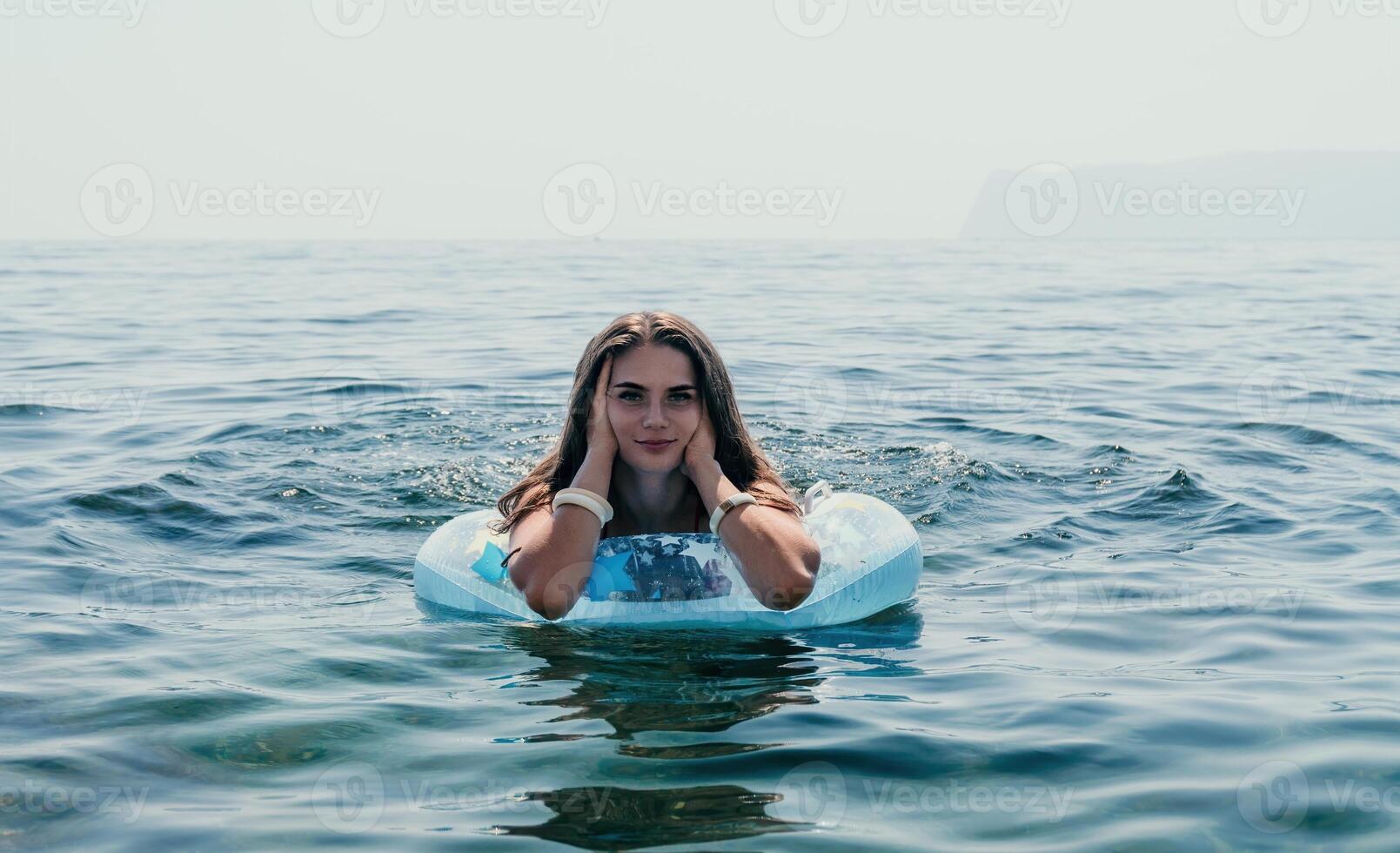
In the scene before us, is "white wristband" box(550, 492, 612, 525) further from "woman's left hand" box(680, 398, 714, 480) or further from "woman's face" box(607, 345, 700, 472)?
"woman's left hand" box(680, 398, 714, 480)

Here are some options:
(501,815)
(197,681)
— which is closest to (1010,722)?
(501,815)

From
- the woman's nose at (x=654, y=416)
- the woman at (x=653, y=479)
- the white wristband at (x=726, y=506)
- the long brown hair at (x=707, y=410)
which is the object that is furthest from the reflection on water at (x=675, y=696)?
the woman's nose at (x=654, y=416)

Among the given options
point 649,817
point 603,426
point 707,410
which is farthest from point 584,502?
point 649,817

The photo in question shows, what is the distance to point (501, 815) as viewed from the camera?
3582mm

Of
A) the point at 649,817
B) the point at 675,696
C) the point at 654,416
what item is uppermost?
the point at 654,416

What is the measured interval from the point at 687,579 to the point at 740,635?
0.32 meters

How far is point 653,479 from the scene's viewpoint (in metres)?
5.63

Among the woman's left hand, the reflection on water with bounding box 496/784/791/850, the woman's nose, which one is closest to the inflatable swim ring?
the woman's left hand

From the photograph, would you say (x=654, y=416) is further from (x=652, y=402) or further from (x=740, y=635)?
(x=740, y=635)

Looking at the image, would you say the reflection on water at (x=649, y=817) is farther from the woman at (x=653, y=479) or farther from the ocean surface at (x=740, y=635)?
the woman at (x=653, y=479)

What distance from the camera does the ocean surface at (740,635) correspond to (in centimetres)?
364

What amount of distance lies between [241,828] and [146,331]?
1411 cm

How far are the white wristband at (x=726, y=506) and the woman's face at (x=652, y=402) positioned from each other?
34 centimetres

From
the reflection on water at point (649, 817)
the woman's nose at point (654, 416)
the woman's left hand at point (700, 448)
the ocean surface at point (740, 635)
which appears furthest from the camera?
the woman's left hand at point (700, 448)
